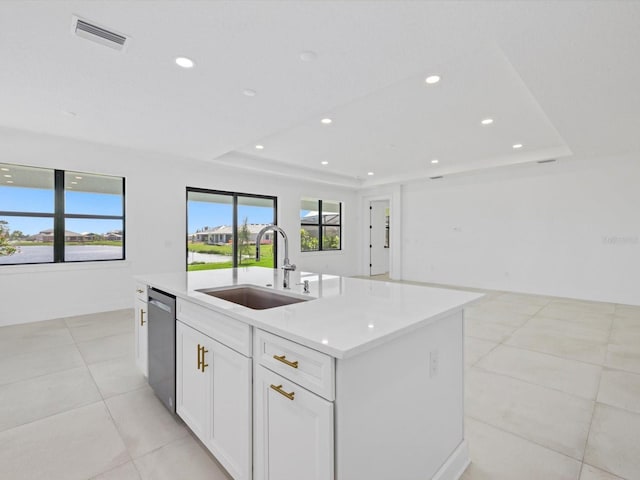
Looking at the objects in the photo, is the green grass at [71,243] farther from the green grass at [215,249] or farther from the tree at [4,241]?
the green grass at [215,249]

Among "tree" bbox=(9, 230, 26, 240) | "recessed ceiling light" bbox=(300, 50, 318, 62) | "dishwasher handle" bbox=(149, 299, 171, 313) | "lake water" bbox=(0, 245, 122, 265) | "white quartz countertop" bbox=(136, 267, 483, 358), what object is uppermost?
"recessed ceiling light" bbox=(300, 50, 318, 62)

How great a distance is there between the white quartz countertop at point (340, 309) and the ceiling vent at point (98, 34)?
1.67 meters

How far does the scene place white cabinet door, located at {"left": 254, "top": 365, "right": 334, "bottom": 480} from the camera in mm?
1009

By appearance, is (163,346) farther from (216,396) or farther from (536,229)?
(536,229)

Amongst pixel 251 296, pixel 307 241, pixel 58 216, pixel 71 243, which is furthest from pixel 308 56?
pixel 307 241

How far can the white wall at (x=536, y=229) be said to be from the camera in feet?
17.3

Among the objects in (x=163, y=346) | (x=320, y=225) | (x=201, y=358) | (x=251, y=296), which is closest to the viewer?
(x=201, y=358)

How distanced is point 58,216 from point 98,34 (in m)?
3.54

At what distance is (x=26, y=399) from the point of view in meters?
2.28

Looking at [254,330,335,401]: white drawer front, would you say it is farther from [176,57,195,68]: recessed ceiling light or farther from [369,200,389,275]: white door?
[369,200,389,275]: white door

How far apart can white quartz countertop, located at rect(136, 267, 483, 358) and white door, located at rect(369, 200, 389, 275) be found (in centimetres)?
689

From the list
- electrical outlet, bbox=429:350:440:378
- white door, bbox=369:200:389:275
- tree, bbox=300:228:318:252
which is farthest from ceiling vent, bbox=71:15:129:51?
white door, bbox=369:200:389:275

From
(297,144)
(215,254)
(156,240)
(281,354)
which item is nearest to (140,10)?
(281,354)

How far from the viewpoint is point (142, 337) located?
245 cm
